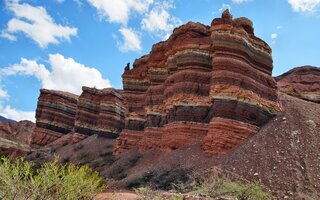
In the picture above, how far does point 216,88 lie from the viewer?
25484 millimetres

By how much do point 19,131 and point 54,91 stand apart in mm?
35540

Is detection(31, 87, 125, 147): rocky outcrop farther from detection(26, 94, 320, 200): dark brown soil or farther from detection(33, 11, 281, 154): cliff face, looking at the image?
detection(26, 94, 320, 200): dark brown soil

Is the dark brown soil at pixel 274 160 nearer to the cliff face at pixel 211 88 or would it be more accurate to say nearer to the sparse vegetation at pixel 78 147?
the cliff face at pixel 211 88

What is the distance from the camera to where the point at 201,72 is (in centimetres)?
2867

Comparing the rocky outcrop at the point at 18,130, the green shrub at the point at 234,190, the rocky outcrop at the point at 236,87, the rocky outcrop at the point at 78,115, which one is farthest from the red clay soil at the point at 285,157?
the rocky outcrop at the point at 18,130

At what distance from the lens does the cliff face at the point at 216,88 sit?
24531 mm

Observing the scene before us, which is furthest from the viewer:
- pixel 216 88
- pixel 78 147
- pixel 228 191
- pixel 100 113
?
pixel 100 113

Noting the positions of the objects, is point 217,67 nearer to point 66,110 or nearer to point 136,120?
point 136,120

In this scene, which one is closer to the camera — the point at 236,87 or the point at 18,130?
the point at 236,87

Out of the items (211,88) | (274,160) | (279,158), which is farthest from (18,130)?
(279,158)

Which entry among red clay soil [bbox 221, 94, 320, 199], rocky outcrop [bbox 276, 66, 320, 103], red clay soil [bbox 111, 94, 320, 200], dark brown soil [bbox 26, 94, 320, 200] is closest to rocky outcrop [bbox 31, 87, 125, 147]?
rocky outcrop [bbox 276, 66, 320, 103]

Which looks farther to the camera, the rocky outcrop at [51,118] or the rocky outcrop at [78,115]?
the rocky outcrop at [51,118]

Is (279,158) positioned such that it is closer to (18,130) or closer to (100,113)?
(100,113)

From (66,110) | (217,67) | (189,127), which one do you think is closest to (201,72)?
(217,67)
